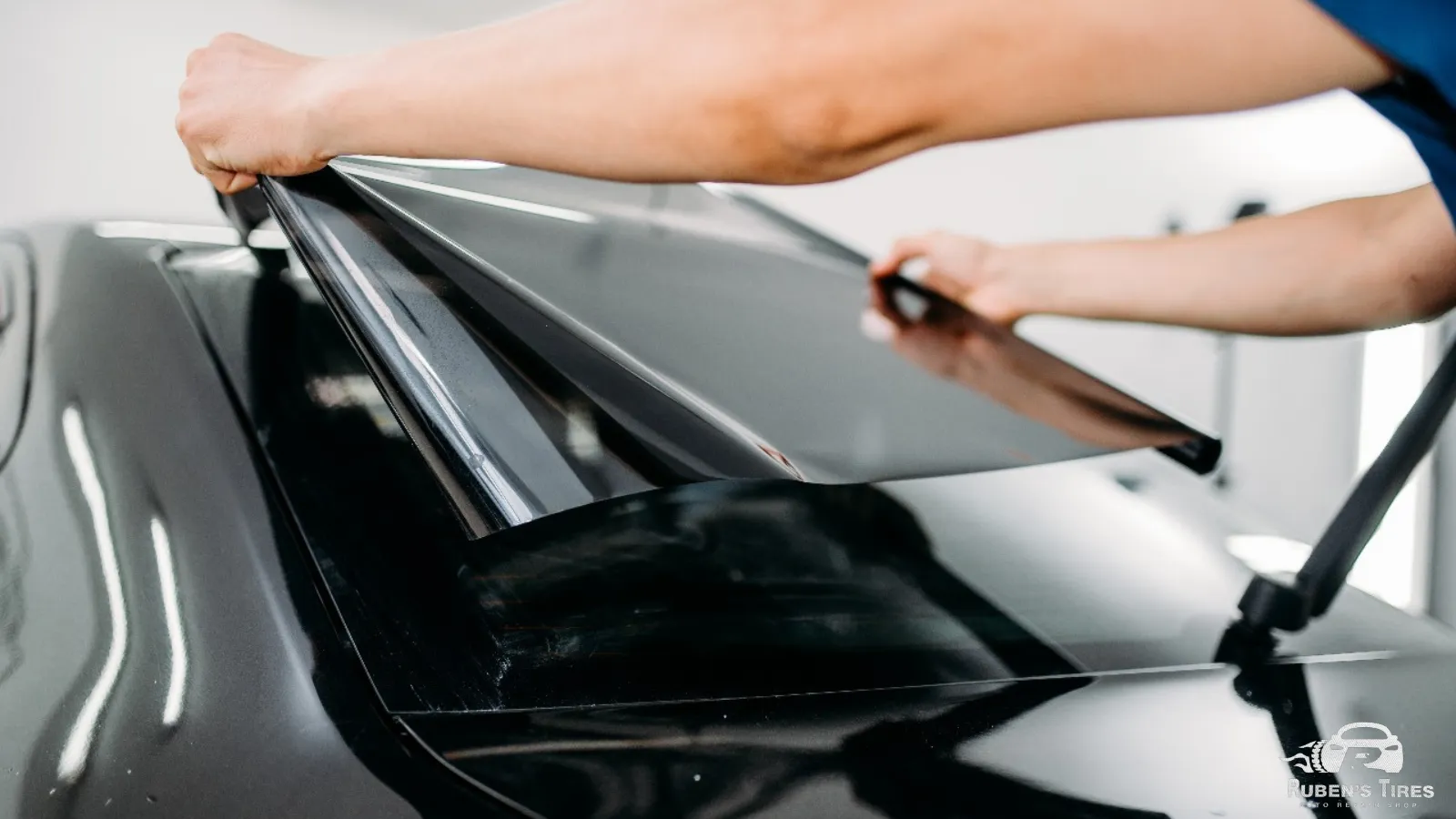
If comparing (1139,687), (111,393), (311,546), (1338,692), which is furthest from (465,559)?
(1338,692)

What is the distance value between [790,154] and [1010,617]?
29 cm

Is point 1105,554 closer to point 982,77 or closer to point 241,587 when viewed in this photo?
point 982,77

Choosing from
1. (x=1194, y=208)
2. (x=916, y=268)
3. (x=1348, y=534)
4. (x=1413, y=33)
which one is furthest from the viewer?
(x=1194, y=208)

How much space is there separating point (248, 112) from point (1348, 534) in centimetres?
74

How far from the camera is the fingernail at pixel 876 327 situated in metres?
0.62

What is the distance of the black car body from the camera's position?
0.35 meters

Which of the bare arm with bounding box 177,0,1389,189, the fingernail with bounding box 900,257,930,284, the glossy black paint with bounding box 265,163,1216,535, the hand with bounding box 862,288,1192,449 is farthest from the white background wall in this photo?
the bare arm with bounding box 177,0,1389,189

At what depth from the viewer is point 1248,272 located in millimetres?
805

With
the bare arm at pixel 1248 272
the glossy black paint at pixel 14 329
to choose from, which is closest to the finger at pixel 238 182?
the glossy black paint at pixel 14 329

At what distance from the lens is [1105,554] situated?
2.02 ft

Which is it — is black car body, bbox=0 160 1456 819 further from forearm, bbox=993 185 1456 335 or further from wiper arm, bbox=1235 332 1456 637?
forearm, bbox=993 185 1456 335

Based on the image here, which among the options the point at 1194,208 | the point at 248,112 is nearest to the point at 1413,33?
the point at 248,112

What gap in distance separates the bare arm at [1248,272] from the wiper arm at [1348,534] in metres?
0.17

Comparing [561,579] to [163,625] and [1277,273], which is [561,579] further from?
[1277,273]
